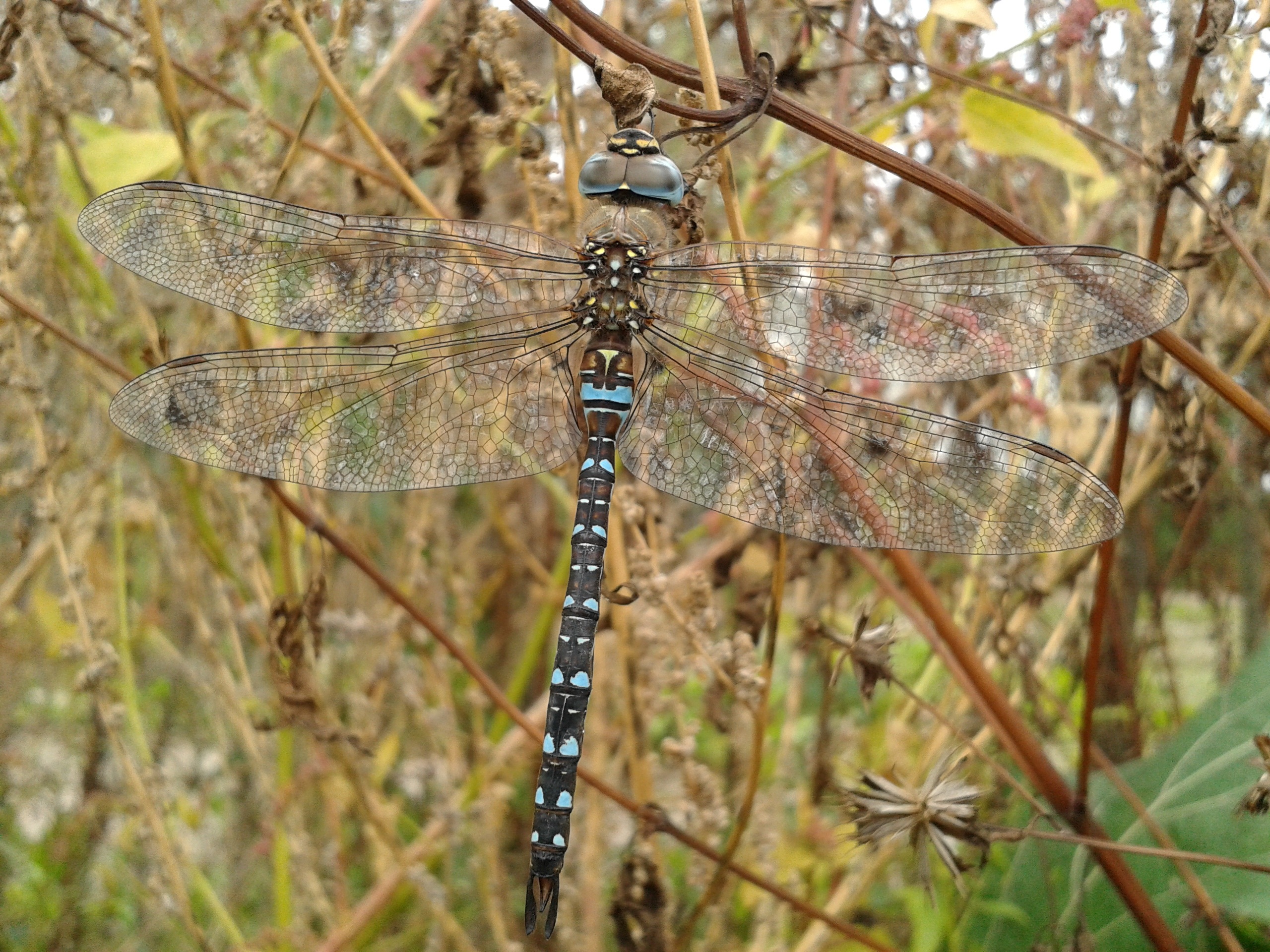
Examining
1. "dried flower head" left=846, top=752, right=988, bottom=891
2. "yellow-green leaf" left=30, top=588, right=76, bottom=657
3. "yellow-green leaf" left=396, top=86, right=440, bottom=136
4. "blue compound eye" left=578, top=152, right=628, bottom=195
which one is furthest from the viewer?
"yellow-green leaf" left=30, top=588, right=76, bottom=657

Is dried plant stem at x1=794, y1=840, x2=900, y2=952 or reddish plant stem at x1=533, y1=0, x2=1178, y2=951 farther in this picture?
dried plant stem at x1=794, y1=840, x2=900, y2=952

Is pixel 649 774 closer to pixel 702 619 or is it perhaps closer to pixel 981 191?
pixel 702 619

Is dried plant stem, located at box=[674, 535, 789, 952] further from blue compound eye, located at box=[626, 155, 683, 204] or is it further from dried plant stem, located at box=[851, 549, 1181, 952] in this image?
blue compound eye, located at box=[626, 155, 683, 204]

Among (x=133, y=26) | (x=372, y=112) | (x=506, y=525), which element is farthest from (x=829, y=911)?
(x=372, y=112)

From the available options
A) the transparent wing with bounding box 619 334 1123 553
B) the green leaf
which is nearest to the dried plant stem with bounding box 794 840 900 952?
the green leaf

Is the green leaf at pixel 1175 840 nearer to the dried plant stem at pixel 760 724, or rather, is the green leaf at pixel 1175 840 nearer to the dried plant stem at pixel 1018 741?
the dried plant stem at pixel 1018 741

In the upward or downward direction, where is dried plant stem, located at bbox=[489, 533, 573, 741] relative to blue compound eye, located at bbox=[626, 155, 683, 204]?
downward

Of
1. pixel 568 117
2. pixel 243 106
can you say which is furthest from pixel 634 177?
pixel 243 106
